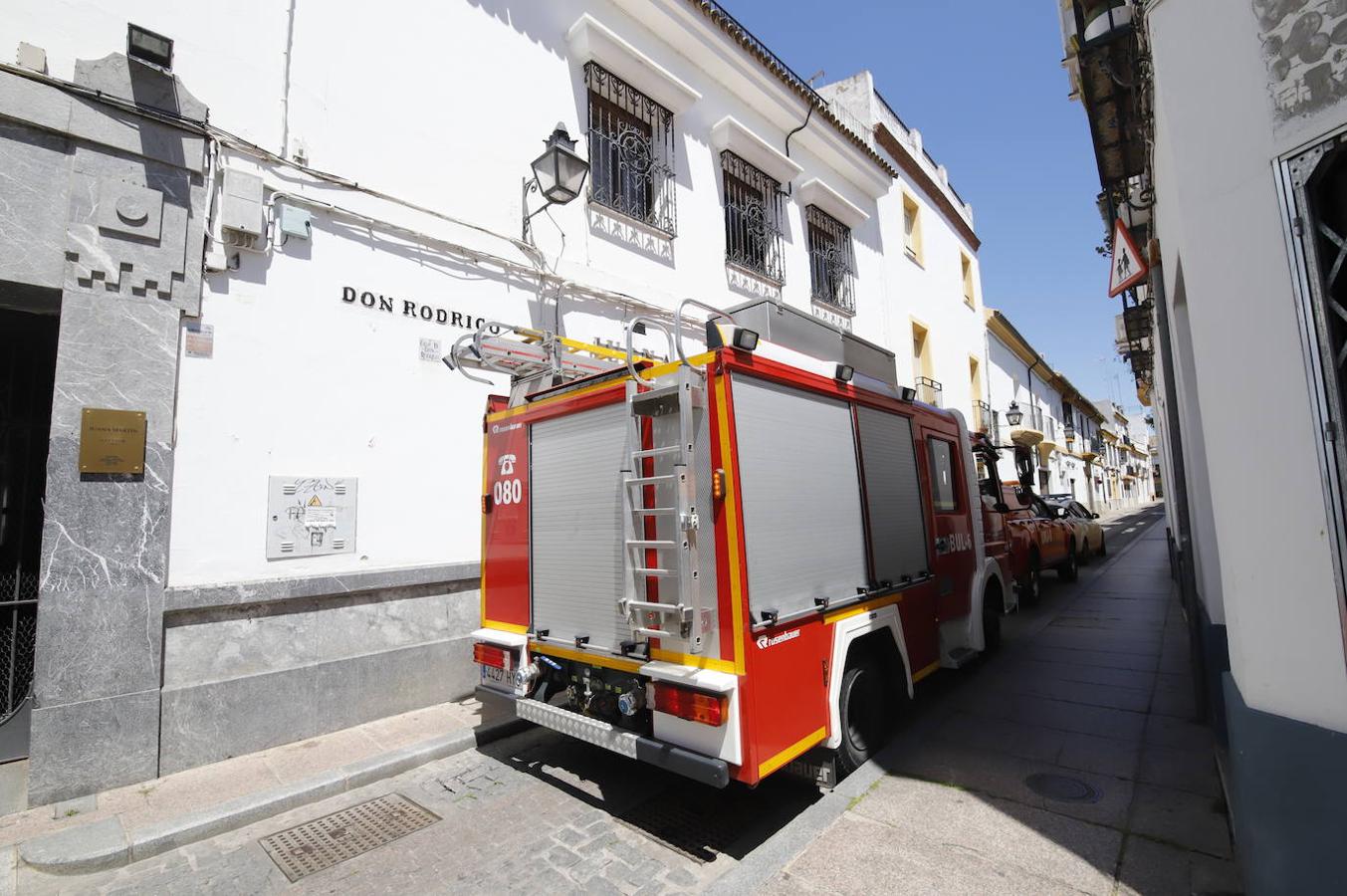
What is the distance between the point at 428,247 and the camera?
6426mm

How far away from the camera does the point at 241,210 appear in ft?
16.5

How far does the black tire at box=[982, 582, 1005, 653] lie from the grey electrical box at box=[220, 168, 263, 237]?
7.78 metres

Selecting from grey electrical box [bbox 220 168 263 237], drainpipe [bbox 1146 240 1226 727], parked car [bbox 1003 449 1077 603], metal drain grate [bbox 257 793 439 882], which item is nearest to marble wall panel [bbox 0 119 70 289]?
grey electrical box [bbox 220 168 263 237]

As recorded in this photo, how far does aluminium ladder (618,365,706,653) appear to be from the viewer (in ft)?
11.1

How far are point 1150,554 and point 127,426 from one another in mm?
21409

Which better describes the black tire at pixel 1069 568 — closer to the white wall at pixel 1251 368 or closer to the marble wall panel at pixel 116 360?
the white wall at pixel 1251 368

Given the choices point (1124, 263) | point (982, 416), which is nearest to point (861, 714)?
point (1124, 263)

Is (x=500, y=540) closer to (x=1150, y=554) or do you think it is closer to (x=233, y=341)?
(x=233, y=341)

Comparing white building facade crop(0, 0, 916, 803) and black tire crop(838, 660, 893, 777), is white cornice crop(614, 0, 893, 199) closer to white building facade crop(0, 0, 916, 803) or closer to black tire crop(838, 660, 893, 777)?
white building facade crop(0, 0, 916, 803)

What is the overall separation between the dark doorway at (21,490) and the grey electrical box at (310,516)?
1.59m

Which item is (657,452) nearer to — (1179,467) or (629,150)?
(1179,467)

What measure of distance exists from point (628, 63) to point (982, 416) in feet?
49.2

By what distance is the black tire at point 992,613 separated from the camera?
698cm

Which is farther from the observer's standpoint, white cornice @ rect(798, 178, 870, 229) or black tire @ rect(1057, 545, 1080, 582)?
black tire @ rect(1057, 545, 1080, 582)
